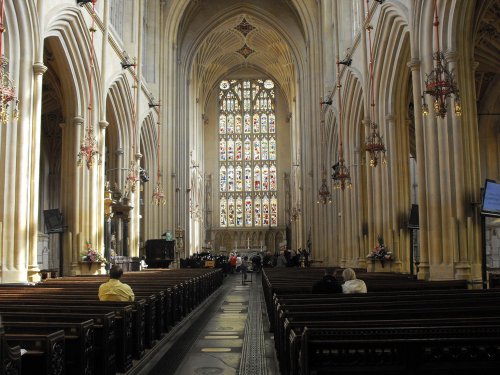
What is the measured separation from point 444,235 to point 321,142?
16746 millimetres

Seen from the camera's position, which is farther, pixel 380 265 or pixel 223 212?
pixel 223 212

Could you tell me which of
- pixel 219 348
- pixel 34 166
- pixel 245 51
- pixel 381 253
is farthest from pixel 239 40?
pixel 219 348

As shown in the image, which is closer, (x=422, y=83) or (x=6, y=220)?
(x=6, y=220)

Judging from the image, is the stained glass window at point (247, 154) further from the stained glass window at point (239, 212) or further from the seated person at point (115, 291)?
the seated person at point (115, 291)

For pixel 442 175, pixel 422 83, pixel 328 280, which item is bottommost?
pixel 328 280

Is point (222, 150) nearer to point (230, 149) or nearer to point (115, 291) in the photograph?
point (230, 149)

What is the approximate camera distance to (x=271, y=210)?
159ft

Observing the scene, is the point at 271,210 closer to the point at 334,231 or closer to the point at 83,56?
the point at 334,231

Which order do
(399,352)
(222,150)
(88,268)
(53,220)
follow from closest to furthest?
(399,352) < (53,220) < (88,268) < (222,150)

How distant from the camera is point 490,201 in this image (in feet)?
29.6

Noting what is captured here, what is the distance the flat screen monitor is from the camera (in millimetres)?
8969

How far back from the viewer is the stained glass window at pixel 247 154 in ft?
159

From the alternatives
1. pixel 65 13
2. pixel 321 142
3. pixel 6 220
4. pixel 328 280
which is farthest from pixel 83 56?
pixel 321 142

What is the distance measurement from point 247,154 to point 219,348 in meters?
42.1
